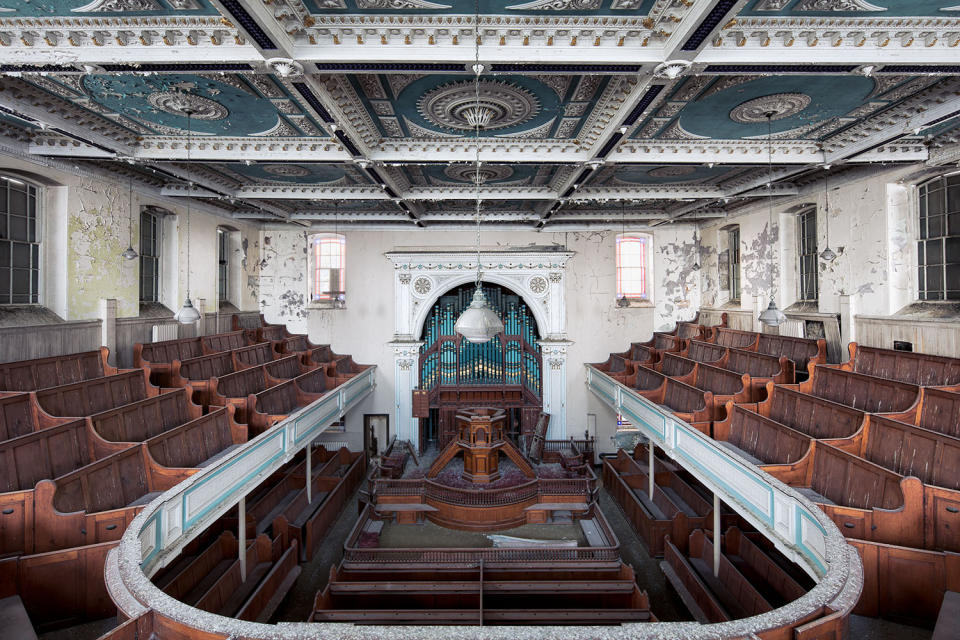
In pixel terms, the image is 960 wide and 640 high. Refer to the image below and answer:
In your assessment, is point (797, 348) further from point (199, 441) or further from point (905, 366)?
point (199, 441)

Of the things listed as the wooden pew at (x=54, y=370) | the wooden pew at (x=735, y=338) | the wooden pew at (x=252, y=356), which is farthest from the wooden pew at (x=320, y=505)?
the wooden pew at (x=735, y=338)

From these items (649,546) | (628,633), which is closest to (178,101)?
(628,633)

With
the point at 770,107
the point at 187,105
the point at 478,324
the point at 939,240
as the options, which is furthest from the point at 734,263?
the point at 187,105

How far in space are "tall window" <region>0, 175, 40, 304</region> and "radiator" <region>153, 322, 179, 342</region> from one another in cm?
209

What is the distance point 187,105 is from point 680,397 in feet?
29.6

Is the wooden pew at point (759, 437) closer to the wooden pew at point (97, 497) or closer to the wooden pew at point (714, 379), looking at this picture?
the wooden pew at point (714, 379)

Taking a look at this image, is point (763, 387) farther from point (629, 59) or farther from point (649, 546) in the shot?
point (629, 59)

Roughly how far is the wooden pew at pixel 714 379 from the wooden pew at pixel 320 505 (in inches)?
279

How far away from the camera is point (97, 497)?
15.3 feet

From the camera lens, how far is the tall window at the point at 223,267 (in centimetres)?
1205

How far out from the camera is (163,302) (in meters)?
9.97

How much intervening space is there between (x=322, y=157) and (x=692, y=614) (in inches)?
328

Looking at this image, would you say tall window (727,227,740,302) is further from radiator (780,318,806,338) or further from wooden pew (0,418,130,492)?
wooden pew (0,418,130,492)

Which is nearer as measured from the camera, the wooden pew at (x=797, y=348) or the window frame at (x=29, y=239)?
the window frame at (x=29, y=239)
